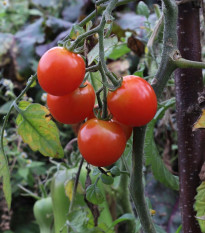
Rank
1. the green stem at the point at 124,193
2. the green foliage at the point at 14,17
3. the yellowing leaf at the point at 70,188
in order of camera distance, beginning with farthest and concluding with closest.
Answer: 1. the green foliage at the point at 14,17
2. the green stem at the point at 124,193
3. the yellowing leaf at the point at 70,188

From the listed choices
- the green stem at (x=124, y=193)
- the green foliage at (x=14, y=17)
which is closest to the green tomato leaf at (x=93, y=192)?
the green stem at (x=124, y=193)

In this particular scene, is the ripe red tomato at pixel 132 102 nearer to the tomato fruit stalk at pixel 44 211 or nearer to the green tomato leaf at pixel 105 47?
the green tomato leaf at pixel 105 47

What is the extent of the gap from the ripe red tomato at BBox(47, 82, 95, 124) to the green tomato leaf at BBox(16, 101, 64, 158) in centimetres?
10

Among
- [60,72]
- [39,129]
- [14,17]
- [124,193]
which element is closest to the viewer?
[60,72]

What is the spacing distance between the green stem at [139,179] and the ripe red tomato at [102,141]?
33 mm

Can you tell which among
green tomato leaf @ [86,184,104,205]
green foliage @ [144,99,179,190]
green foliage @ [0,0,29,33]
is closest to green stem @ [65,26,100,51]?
green tomato leaf @ [86,184,104,205]

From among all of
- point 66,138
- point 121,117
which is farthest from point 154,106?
point 66,138

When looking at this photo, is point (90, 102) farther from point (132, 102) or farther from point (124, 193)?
point (124, 193)

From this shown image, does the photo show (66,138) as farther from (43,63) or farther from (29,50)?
(43,63)

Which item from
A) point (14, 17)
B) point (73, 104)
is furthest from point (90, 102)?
point (14, 17)

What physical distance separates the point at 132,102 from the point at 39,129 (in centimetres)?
19

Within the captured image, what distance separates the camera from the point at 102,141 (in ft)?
1.37

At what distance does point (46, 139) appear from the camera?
21.6 inches

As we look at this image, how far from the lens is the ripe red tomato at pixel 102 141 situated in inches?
16.4
